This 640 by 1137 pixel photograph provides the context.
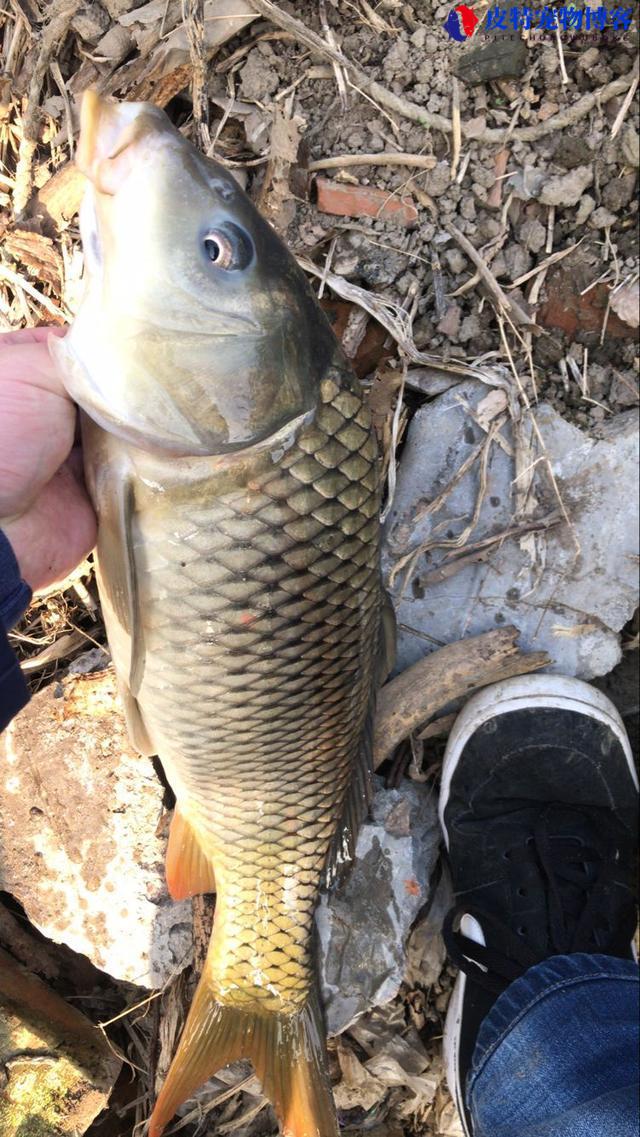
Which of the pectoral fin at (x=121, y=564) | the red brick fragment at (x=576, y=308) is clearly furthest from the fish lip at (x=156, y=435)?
the red brick fragment at (x=576, y=308)

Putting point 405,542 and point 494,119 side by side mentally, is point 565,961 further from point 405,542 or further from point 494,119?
point 494,119

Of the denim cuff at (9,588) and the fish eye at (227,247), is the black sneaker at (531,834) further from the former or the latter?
the fish eye at (227,247)

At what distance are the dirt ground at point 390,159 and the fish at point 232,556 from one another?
84 centimetres

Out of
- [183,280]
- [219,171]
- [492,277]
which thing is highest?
[219,171]

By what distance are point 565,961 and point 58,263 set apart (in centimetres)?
254

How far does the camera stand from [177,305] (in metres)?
1.46

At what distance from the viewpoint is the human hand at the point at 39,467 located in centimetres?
163

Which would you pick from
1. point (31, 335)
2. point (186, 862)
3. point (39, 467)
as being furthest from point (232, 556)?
point (186, 862)

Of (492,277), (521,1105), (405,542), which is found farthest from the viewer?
(405,542)

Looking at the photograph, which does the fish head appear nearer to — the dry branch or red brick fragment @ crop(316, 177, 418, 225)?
red brick fragment @ crop(316, 177, 418, 225)

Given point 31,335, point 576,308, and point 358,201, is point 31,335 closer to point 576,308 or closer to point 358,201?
point 358,201

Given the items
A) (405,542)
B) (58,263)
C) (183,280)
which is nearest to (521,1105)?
(405,542)

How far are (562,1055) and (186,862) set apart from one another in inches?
45.5

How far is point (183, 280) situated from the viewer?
145 cm
